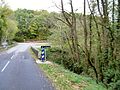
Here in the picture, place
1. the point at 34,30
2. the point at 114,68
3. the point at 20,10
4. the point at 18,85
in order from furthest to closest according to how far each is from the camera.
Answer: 1. the point at 20,10
2. the point at 34,30
3. the point at 114,68
4. the point at 18,85

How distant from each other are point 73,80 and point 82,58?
536 inches

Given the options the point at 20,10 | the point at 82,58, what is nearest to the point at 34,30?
the point at 20,10

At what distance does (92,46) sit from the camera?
78.8 feet

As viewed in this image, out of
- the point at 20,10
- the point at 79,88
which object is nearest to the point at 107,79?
the point at 79,88

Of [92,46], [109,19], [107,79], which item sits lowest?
[107,79]

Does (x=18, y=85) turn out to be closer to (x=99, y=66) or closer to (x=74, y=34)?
(x=99, y=66)

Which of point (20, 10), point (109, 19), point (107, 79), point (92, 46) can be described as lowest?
point (107, 79)

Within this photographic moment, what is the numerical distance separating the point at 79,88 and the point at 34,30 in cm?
10295

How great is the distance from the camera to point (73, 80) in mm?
14195

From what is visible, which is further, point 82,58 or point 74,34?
point 82,58

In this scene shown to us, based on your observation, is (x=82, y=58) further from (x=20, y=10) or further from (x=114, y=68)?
(x=20, y=10)

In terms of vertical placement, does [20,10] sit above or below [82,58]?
above

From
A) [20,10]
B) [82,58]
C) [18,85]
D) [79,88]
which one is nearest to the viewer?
[79,88]

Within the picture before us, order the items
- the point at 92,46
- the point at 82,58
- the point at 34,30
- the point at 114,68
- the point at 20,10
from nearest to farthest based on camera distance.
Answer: the point at 114,68 → the point at 92,46 → the point at 82,58 → the point at 34,30 → the point at 20,10
